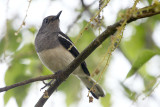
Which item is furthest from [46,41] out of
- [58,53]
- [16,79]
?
[16,79]

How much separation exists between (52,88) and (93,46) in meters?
0.82

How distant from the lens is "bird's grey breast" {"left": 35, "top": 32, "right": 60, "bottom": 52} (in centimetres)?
321

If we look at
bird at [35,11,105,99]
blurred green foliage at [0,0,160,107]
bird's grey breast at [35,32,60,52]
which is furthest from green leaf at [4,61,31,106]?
bird's grey breast at [35,32,60,52]

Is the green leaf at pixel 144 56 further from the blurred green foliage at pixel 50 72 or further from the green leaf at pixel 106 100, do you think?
the green leaf at pixel 106 100

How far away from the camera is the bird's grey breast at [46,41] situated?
10.5 feet

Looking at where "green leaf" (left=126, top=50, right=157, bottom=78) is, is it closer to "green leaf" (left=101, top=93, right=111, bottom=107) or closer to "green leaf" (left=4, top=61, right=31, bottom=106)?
"green leaf" (left=101, top=93, right=111, bottom=107)

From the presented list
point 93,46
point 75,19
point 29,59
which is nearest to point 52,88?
point 29,59

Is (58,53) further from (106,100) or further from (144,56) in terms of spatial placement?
(144,56)

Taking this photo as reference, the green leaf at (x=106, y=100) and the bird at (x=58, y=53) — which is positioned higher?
the bird at (x=58, y=53)

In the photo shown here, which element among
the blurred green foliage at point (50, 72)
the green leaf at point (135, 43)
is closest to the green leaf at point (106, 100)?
the blurred green foliage at point (50, 72)

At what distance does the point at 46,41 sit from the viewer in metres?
3.33

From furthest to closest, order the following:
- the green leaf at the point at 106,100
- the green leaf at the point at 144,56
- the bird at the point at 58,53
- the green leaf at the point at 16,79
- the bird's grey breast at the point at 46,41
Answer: the bird's grey breast at the point at 46,41
the bird at the point at 58,53
the green leaf at the point at 106,100
the green leaf at the point at 16,79
the green leaf at the point at 144,56

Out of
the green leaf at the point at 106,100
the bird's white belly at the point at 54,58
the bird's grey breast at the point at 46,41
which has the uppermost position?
the bird's grey breast at the point at 46,41

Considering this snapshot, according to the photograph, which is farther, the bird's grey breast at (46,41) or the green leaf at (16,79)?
the bird's grey breast at (46,41)
